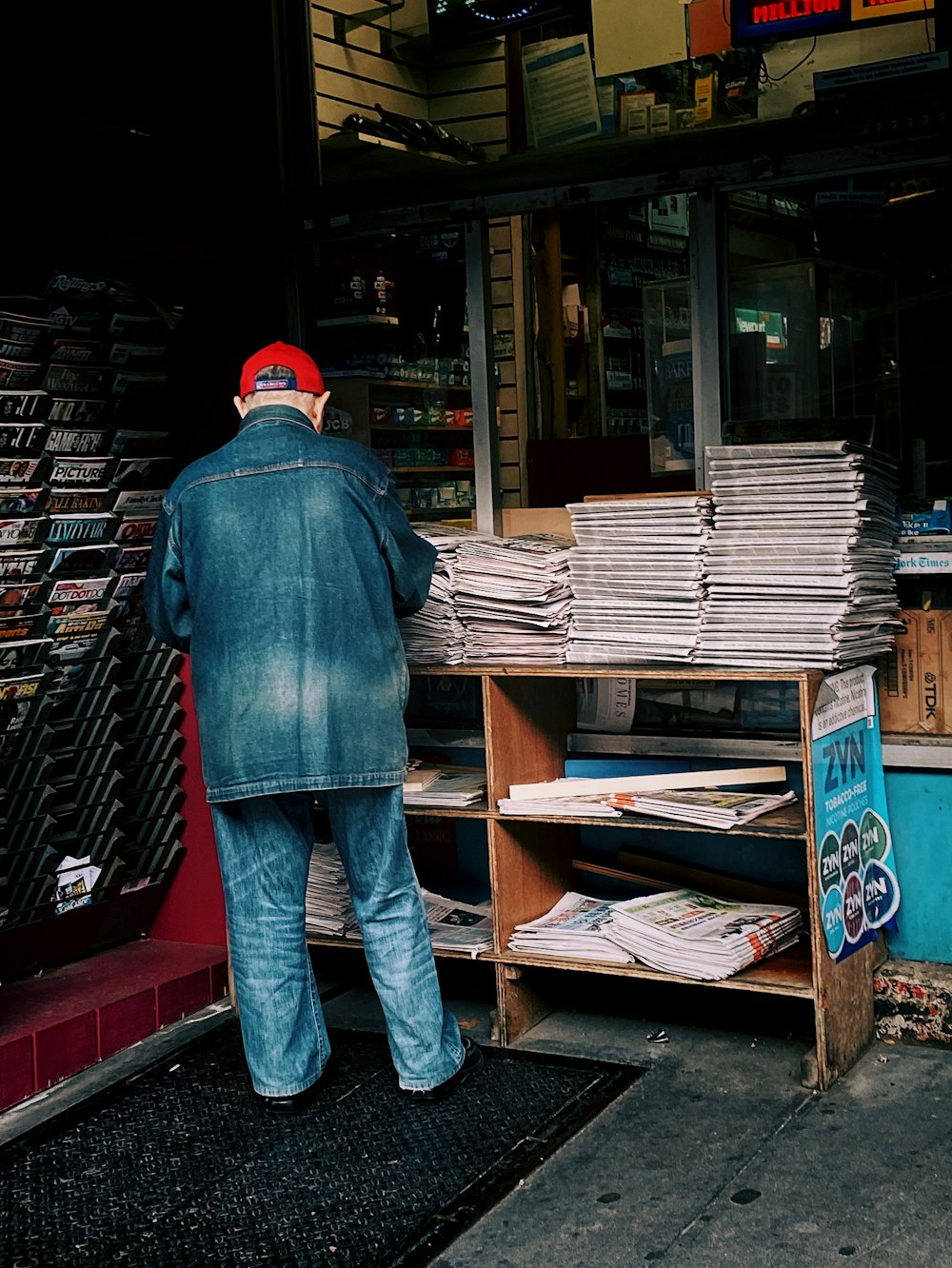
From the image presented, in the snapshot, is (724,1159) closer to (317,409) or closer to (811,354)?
(317,409)

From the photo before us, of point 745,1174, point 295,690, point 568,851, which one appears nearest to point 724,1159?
point 745,1174

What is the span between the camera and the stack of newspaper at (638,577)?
12.1 feet

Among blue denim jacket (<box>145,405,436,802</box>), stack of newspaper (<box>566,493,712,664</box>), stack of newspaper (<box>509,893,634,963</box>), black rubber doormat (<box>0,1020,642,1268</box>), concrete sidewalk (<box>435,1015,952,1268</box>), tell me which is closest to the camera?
concrete sidewalk (<box>435,1015,952,1268</box>)

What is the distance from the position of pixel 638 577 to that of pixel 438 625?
58cm

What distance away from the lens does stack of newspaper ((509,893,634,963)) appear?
12.4 ft

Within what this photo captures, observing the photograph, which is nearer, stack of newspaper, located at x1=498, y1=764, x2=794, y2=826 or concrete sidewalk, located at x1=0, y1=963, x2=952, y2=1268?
concrete sidewalk, located at x1=0, y1=963, x2=952, y2=1268

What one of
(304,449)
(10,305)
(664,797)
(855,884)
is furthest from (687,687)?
(10,305)

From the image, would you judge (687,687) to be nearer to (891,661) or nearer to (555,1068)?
(891,661)

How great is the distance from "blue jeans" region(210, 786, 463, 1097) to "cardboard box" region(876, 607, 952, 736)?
4.56 ft

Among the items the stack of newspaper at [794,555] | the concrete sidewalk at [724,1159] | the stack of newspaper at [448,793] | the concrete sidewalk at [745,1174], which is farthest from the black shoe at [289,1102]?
the stack of newspaper at [794,555]

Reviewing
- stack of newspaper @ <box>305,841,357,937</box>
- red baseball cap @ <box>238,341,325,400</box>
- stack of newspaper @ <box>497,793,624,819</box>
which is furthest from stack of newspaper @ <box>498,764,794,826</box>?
red baseball cap @ <box>238,341,325,400</box>

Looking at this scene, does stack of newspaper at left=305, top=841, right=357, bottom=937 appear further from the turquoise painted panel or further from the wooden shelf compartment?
the turquoise painted panel

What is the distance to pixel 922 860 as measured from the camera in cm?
387

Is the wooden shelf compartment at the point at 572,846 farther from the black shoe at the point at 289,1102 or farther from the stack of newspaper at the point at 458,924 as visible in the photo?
the black shoe at the point at 289,1102
